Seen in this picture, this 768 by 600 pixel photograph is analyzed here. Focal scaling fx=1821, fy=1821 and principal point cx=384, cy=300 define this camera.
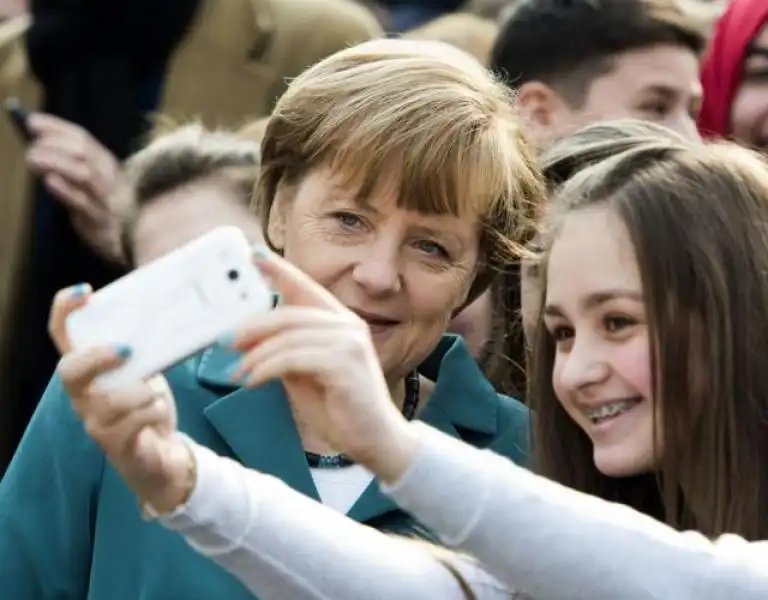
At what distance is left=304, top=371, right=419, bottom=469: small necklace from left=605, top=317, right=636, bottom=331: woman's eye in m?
0.34

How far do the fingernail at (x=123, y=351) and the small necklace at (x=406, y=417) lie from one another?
1.93 ft

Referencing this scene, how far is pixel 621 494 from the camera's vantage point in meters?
1.91

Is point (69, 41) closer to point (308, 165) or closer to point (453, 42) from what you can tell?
point (453, 42)

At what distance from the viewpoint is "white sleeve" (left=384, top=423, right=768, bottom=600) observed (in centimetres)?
135

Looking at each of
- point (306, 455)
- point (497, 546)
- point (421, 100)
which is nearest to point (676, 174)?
point (421, 100)

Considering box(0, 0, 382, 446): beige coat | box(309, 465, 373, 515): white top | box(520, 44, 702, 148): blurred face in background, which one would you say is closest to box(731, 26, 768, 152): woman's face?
box(520, 44, 702, 148): blurred face in background

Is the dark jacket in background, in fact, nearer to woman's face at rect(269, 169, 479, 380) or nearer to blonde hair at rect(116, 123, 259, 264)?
blonde hair at rect(116, 123, 259, 264)

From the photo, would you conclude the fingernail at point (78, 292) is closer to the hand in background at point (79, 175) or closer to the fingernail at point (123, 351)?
the fingernail at point (123, 351)

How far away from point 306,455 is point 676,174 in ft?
1.60

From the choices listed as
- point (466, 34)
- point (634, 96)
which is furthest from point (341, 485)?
point (466, 34)

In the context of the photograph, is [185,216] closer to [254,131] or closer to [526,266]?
[254,131]

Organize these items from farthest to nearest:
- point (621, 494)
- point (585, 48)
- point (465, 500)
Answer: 1. point (585, 48)
2. point (621, 494)
3. point (465, 500)

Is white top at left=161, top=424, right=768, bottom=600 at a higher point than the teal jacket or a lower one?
higher

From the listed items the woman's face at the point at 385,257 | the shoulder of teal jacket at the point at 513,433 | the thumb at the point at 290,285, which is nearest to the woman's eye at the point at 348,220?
the woman's face at the point at 385,257
